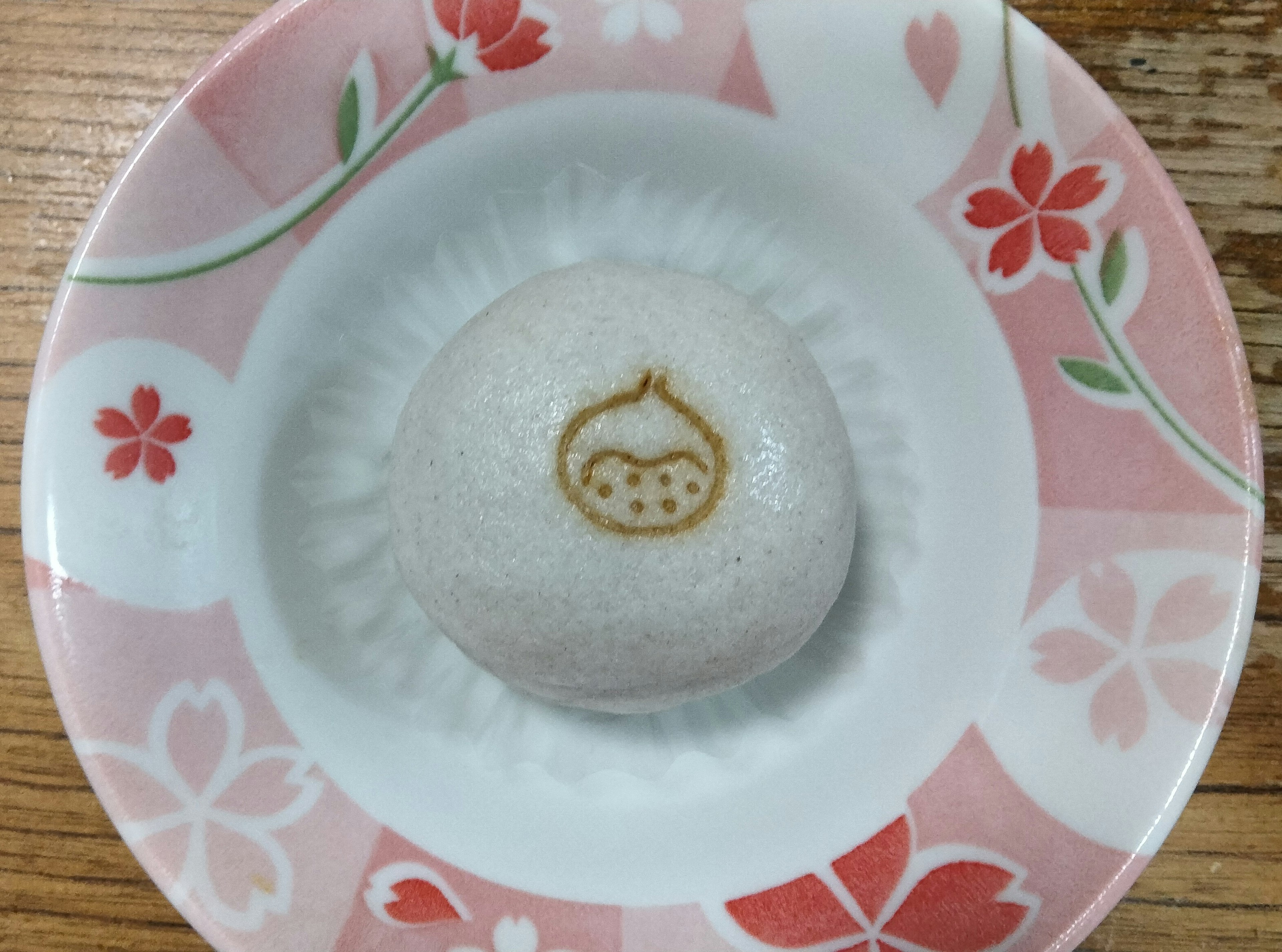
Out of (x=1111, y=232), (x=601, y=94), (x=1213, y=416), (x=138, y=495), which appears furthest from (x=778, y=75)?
(x=138, y=495)

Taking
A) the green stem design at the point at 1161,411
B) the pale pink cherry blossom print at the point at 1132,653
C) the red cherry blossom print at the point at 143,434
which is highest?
the green stem design at the point at 1161,411

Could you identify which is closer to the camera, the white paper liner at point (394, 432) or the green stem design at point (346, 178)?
the green stem design at point (346, 178)

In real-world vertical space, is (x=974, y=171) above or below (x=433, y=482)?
above

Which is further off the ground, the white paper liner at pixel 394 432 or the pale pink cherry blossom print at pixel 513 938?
the white paper liner at pixel 394 432

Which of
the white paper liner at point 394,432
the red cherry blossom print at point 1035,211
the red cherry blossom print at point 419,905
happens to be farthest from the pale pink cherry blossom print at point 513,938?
the red cherry blossom print at point 1035,211

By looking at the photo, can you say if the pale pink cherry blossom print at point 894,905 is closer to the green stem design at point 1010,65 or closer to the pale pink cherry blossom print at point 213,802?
the pale pink cherry blossom print at point 213,802

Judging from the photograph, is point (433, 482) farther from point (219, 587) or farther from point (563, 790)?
point (563, 790)

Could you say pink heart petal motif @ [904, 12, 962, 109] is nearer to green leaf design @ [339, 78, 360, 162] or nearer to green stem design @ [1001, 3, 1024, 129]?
green stem design @ [1001, 3, 1024, 129]
